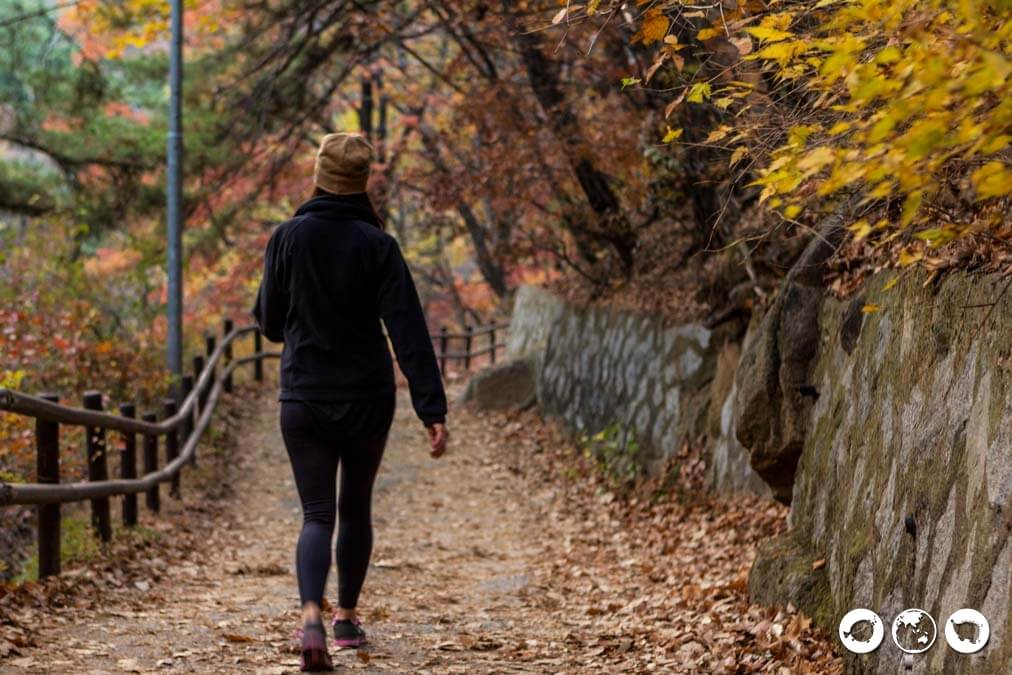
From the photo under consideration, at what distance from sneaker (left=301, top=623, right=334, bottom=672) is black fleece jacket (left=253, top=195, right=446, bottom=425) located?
0.98 metres

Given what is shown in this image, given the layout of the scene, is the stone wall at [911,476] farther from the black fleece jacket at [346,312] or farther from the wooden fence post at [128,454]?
the wooden fence post at [128,454]

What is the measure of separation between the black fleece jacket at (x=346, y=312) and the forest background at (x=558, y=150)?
1338 mm

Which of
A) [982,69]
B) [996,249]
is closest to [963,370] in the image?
[996,249]

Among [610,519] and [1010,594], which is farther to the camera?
[610,519]

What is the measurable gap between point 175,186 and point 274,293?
8009 mm

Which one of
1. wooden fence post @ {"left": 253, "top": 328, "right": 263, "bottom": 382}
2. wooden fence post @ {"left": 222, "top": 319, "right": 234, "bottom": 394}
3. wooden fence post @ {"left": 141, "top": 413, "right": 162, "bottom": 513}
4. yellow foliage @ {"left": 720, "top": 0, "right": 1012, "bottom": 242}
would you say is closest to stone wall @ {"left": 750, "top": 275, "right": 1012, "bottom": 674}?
yellow foliage @ {"left": 720, "top": 0, "right": 1012, "bottom": 242}

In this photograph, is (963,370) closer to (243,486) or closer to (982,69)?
(982,69)

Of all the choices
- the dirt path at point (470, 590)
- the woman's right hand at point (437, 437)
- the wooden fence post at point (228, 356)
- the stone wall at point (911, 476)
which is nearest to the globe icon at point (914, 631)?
the stone wall at point (911, 476)

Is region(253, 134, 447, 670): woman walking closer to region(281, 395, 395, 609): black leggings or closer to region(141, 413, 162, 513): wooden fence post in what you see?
region(281, 395, 395, 609): black leggings

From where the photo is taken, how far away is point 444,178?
15.1 meters

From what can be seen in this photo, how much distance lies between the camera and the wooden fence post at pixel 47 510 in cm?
701

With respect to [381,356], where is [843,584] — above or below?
below

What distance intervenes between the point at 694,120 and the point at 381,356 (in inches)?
219

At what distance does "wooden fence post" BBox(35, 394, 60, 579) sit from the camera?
701cm
